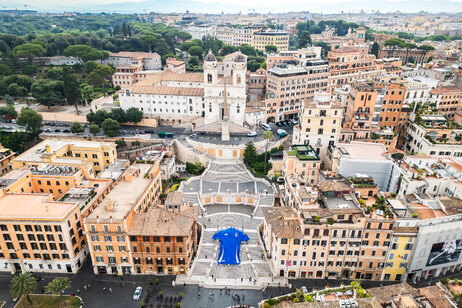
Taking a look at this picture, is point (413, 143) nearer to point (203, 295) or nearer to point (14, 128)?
point (203, 295)

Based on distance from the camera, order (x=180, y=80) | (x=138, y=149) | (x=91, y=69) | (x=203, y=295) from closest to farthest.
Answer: (x=203, y=295) < (x=138, y=149) < (x=180, y=80) < (x=91, y=69)

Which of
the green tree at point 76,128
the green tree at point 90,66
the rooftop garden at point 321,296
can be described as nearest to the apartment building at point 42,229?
the rooftop garden at point 321,296

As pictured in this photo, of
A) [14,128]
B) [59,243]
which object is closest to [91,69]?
[14,128]

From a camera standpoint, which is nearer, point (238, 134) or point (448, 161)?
point (448, 161)

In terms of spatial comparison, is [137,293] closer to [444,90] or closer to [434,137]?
[434,137]

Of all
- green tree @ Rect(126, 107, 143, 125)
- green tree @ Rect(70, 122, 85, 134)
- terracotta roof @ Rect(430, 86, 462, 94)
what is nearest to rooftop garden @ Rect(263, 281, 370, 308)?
terracotta roof @ Rect(430, 86, 462, 94)

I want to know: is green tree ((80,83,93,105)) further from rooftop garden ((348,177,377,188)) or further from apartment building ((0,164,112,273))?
rooftop garden ((348,177,377,188))

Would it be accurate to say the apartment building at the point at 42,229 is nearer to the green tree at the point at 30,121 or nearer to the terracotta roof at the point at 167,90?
the green tree at the point at 30,121
